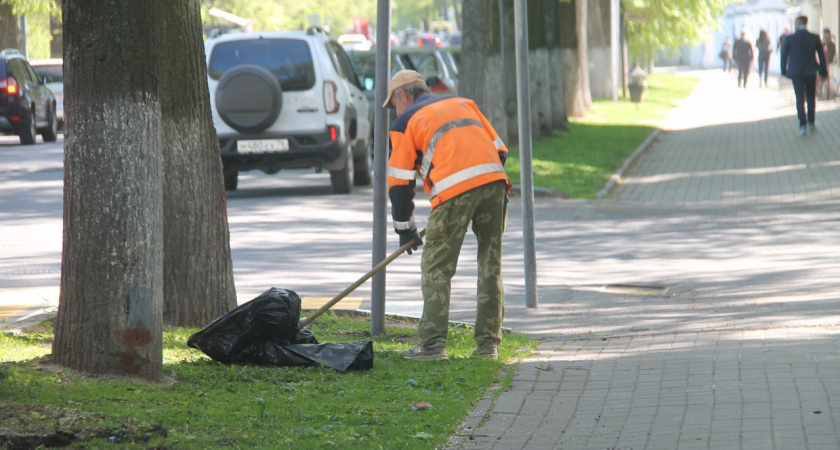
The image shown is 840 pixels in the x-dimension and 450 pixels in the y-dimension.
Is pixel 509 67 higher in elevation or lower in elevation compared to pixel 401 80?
higher

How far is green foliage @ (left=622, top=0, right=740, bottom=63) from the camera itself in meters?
39.6

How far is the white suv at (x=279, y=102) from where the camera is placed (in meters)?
14.6

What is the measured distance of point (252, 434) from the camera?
16.0ft

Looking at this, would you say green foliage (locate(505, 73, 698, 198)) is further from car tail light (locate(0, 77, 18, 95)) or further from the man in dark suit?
car tail light (locate(0, 77, 18, 95))

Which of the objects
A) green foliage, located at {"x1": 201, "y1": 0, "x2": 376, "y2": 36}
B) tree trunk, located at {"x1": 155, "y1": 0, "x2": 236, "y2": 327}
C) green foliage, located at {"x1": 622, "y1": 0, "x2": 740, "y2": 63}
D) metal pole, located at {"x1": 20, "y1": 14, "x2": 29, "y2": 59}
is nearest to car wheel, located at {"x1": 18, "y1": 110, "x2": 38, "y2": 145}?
green foliage, located at {"x1": 201, "y1": 0, "x2": 376, "y2": 36}

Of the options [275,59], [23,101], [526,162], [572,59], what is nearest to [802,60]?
[572,59]

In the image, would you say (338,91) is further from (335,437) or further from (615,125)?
(615,125)

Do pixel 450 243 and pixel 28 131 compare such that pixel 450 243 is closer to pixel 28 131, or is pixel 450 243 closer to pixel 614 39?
pixel 28 131

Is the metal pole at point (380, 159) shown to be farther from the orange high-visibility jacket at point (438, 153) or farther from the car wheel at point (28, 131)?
the car wheel at point (28, 131)

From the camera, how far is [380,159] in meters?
7.43

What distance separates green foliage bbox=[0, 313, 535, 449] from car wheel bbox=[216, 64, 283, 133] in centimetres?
798

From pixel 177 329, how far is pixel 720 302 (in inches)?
161

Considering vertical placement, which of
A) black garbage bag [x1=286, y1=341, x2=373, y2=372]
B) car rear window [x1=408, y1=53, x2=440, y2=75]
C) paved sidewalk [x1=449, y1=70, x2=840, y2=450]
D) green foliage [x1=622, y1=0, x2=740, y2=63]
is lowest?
paved sidewalk [x1=449, y1=70, x2=840, y2=450]

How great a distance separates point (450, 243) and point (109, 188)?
6.86ft
